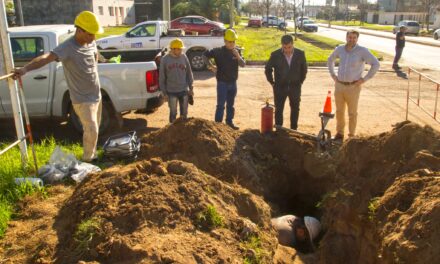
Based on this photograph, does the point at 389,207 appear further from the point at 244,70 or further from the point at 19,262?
the point at 244,70

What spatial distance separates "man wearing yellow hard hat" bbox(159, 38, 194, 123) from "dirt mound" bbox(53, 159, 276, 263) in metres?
3.14

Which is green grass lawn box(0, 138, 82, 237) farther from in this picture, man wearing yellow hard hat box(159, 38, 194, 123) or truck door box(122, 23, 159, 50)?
truck door box(122, 23, 159, 50)

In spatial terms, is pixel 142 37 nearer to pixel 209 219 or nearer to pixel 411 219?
pixel 209 219

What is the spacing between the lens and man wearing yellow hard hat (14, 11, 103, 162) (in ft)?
17.1

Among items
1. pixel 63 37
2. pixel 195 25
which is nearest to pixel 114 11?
pixel 195 25

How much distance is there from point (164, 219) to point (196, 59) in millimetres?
12544

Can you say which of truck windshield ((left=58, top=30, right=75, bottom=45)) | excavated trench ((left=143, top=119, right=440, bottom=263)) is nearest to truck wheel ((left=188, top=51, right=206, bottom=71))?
truck windshield ((left=58, top=30, right=75, bottom=45))

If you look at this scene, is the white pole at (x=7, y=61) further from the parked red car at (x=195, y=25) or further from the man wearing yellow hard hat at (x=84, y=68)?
the parked red car at (x=195, y=25)

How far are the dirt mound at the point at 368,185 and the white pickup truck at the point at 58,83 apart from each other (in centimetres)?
416

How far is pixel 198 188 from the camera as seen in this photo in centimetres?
406

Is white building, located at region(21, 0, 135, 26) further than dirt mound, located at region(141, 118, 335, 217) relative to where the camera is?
Yes

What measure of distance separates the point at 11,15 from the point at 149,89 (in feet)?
118

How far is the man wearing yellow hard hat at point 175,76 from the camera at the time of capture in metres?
7.22

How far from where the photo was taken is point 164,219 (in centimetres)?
364
